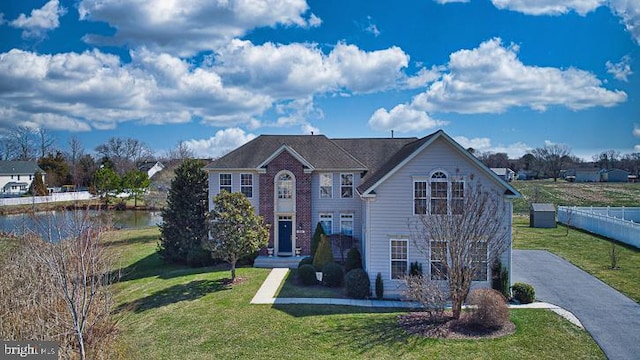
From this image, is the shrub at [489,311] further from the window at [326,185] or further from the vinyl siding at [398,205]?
the window at [326,185]

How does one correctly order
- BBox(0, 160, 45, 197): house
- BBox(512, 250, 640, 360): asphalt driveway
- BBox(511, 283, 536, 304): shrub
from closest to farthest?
BBox(512, 250, 640, 360): asphalt driveway
BBox(511, 283, 536, 304): shrub
BBox(0, 160, 45, 197): house

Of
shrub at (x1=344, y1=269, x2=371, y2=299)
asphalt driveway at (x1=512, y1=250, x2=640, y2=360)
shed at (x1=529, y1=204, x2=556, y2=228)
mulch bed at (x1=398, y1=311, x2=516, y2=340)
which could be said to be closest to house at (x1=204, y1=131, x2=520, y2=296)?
shrub at (x1=344, y1=269, x2=371, y2=299)

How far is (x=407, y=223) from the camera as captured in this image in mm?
17922

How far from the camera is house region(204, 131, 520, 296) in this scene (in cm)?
1783

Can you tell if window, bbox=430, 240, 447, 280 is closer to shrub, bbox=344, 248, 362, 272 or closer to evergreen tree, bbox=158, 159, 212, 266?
shrub, bbox=344, 248, 362, 272

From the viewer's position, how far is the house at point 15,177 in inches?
2815

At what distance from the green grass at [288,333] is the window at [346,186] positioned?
28.1 ft

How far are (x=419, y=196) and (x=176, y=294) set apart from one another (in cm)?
1163

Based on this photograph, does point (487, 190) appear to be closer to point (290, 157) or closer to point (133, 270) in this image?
point (290, 157)

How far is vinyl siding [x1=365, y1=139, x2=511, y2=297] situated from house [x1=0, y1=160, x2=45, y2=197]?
7296cm

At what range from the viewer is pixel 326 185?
25.4 m

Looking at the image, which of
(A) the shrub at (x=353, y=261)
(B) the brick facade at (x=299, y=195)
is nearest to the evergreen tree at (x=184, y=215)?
(B) the brick facade at (x=299, y=195)

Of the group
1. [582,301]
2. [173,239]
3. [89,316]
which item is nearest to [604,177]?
[582,301]

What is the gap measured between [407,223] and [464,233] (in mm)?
3403
